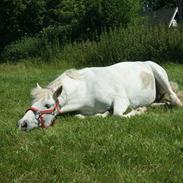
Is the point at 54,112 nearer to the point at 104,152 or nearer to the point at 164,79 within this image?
the point at 104,152

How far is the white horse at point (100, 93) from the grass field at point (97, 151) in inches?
8.6

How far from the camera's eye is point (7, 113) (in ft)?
27.9

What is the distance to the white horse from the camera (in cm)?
719

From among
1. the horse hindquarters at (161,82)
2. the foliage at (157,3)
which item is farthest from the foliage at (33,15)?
the horse hindquarters at (161,82)

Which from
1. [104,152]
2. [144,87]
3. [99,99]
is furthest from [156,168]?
[144,87]

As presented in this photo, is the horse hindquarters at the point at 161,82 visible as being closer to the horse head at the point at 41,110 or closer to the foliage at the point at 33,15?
the horse head at the point at 41,110

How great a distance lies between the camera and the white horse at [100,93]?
7188 millimetres

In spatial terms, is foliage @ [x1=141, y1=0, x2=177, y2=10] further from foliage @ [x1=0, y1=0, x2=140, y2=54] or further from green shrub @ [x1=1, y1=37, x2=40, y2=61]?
green shrub @ [x1=1, y1=37, x2=40, y2=61]

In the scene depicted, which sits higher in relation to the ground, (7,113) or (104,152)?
(104,152)

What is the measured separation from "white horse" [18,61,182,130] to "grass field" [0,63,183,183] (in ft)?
0.72

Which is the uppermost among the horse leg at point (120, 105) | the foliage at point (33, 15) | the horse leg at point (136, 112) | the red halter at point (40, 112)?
the red halter at point (40, 112)

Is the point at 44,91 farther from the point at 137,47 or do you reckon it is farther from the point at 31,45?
the point at 31,45

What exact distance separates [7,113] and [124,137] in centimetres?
274

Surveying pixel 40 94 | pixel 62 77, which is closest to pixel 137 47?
pixel 62 77
